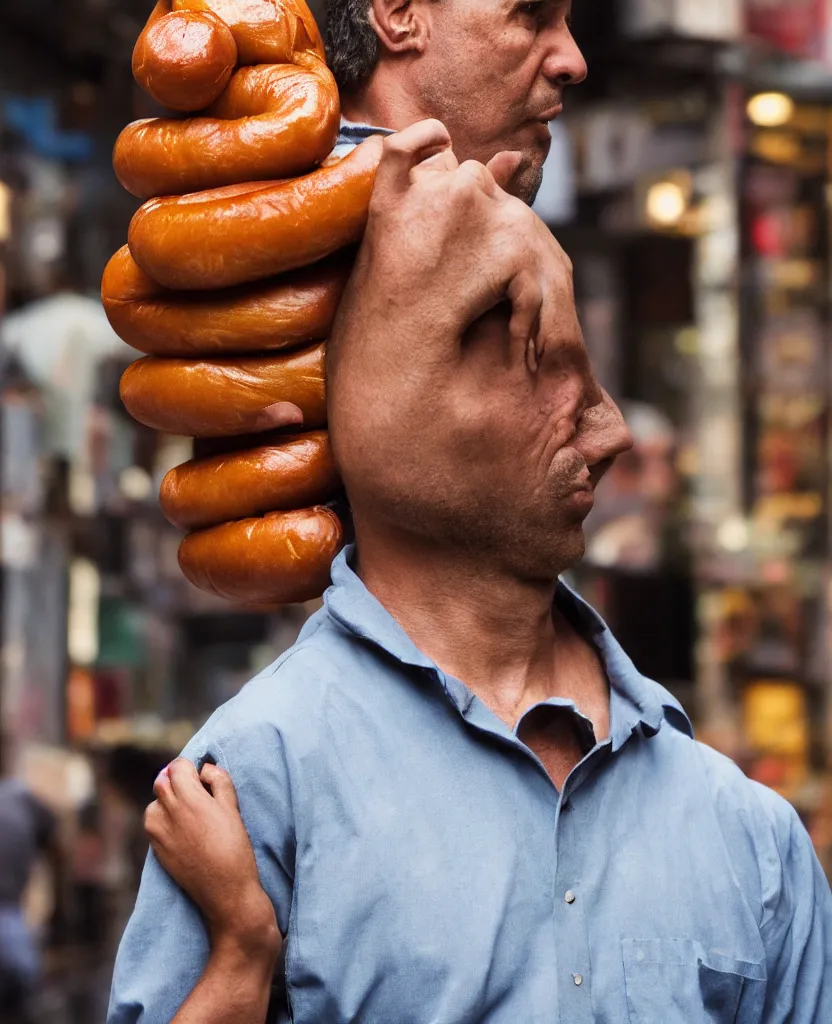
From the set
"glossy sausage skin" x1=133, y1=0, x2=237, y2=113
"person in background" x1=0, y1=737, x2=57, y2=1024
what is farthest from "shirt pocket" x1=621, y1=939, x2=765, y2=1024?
"person in background" x1=0, y1=737, x2=57, y2=1024

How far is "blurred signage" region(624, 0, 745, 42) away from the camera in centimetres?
570

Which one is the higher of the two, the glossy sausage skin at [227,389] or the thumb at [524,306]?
the thumb at [524,306]

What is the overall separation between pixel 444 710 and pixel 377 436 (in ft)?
1.22

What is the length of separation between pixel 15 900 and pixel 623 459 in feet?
8.82

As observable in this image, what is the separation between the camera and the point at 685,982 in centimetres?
205

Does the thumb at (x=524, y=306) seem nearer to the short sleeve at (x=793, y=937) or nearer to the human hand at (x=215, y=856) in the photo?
the human hand at (x=215, y=856)

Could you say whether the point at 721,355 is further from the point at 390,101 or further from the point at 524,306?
the point at 524,306

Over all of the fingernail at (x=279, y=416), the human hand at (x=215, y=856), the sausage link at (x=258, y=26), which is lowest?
the human hand at (x=215, y=856)

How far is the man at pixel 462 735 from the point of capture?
6.40 feet

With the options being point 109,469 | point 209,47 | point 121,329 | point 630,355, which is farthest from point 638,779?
point 630,355

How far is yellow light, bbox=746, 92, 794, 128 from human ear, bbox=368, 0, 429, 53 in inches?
168

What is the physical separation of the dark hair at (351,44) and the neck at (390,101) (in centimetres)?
2

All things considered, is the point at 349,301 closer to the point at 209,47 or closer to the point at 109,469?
the point at 209,47

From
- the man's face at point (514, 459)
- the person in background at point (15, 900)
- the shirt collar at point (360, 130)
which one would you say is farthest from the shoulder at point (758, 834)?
the person in background at point (15, 900)
